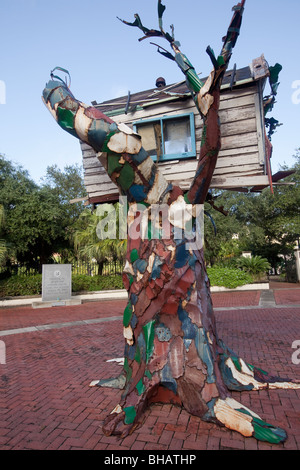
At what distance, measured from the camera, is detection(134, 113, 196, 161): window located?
456 centimetres

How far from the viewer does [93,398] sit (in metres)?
3.63

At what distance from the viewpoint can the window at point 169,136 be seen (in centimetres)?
456

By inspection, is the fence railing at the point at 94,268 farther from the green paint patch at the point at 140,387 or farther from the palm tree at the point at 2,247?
the green paint patch at the point at 140,387

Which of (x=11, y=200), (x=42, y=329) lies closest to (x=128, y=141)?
(x=42, y=329)

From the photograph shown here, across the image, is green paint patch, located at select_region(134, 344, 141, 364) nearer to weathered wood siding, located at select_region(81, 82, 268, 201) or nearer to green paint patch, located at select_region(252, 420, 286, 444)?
green paint patch, located at select_region(252, 420, 286, 444)

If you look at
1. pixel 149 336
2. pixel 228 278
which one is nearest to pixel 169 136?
pixel 149 336

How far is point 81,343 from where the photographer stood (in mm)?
6395

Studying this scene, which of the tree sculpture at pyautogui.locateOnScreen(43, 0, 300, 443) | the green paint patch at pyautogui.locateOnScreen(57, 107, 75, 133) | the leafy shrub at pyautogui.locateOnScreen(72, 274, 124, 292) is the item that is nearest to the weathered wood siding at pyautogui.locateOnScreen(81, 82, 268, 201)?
the tree sculpture at pyautogui.locateOnScreen(43, 0, 300, 443)

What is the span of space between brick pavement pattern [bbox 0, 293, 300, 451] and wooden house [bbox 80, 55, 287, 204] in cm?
276

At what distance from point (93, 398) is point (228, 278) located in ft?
40.6

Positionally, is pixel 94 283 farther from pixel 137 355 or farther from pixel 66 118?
pixel 66 118

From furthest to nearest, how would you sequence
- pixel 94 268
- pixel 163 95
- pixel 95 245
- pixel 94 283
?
pixel 94 268 < pixel 94 283 < pixel 95 245 < pixel 163 95

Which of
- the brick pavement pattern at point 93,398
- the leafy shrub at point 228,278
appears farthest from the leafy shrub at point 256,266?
the brick pavement pattern at point 93,398
